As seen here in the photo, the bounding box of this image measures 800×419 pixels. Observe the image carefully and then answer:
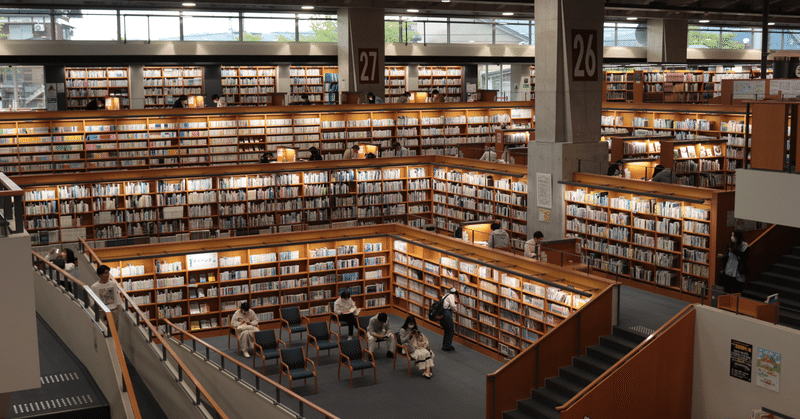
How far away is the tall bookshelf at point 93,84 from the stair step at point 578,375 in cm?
1689

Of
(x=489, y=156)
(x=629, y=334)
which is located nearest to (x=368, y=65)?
(x=489, y=156)

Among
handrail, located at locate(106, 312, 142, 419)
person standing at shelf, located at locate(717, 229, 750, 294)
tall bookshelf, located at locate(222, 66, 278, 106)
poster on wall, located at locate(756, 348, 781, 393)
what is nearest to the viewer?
handrail, located at locate(106, 312, 142, 419)

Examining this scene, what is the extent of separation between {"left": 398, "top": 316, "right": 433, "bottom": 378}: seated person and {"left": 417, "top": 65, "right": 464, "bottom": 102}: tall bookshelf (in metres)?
16.9

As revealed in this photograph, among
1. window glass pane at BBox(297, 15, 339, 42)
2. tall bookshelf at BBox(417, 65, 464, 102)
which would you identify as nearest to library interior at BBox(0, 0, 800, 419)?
window glass pane at BBox(297, 15, 339, 42)

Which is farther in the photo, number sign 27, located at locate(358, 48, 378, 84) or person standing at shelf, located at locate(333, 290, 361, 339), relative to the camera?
number sign 27, located at locate(358, 48, 378, 84)

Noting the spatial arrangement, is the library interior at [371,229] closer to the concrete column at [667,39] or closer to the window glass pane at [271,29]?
the window glass pane at [271,29]

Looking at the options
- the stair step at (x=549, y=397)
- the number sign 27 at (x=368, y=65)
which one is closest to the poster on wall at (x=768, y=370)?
the stair step at (x=549, y=397)

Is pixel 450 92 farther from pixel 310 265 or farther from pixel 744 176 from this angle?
pixel 744 176

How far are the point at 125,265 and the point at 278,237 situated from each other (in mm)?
2779

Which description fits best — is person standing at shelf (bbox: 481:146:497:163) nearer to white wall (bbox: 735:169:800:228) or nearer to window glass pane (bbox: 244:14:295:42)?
white wall (bbox: 735:169:800:228)

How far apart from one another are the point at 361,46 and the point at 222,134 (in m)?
5.82

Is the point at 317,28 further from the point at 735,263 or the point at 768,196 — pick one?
the point at 768,196

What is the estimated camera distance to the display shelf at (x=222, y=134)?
57.4 feet

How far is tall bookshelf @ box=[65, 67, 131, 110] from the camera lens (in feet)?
74.8
